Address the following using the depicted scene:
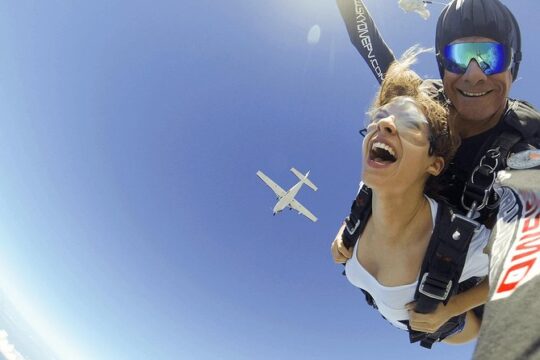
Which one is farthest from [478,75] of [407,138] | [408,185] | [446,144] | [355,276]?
[355,276]

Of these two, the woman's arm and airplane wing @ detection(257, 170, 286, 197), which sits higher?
airplane wing @ detection(257, 170, 286, 197)

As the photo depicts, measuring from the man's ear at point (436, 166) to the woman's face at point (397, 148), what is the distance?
0.02 m

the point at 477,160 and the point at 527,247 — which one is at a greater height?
the point at 477,160

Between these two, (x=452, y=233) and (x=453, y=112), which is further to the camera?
(x=453, y=112)

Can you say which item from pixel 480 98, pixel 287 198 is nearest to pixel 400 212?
pixel 480 98

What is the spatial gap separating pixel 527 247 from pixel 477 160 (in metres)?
2.57

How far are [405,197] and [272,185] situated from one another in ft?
145

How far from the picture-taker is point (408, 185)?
3.81m

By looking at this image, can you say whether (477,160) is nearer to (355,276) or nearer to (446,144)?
(446,144)

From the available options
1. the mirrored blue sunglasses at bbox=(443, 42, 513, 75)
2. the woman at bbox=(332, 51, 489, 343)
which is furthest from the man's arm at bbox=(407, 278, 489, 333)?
the mirrored blue sunglasses at bbox=(443, 42, 513, 75)

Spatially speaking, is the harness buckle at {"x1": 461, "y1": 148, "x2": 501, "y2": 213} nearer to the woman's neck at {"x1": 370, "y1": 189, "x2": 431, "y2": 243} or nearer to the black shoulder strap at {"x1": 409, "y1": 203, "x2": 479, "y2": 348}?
the black shoulder strap at {"x1": 409, "y1": 203, "x2": 479, "y2": 348}

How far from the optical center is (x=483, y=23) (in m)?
4.23

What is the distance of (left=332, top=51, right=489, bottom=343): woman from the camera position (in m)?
3.75

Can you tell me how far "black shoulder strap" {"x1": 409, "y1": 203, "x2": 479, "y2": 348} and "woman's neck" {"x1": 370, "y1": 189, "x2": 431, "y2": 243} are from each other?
0.72 ft
